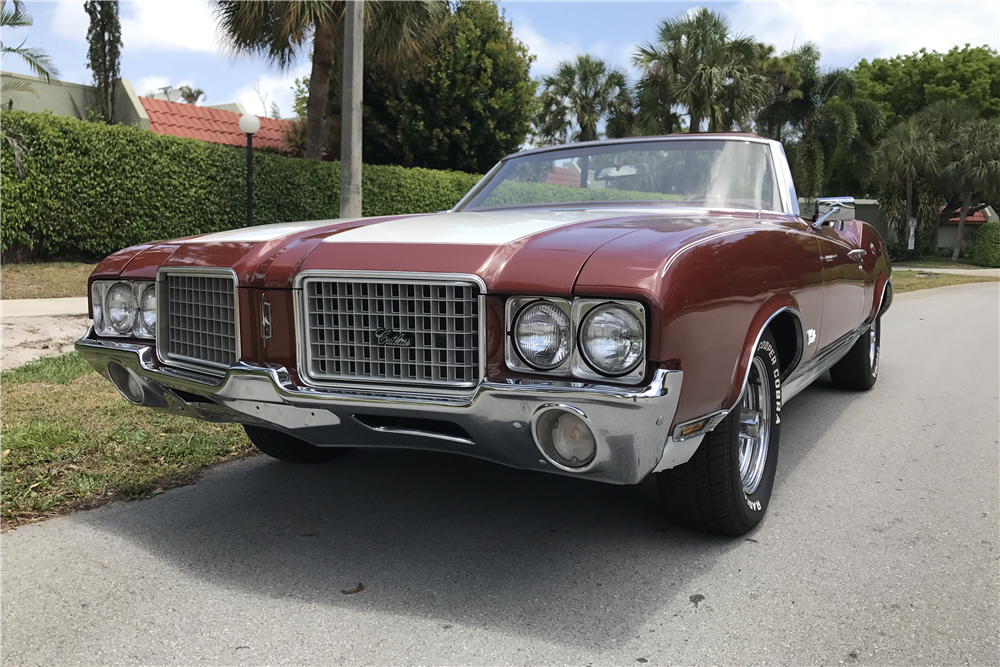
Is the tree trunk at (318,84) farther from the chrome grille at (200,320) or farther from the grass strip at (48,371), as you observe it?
the chrome grille at (200,320)

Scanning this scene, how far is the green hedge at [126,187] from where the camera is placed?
1212 centimetres

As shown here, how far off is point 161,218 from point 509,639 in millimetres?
13082

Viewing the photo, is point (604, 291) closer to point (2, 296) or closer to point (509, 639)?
point (509, 639)

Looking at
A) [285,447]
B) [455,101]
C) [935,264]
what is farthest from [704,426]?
[935,264]

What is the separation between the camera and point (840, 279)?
4.01 meters

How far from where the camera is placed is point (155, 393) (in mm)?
2986

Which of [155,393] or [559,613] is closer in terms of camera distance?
[559,613]

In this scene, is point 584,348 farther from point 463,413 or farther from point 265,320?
point 265,320

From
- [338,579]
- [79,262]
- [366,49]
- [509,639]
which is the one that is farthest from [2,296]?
[509,639]

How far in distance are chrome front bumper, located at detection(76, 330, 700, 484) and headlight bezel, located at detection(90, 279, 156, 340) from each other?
208 millimetres

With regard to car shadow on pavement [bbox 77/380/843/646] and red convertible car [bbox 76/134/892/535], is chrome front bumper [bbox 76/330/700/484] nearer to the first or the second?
red convertible car [bbox 76/134/892/535]

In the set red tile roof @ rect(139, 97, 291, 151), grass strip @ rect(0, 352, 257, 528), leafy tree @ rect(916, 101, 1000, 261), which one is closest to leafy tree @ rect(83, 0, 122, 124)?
red tile roof @ rect(139, 97, 291, 151)

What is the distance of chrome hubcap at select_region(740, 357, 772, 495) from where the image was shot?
3.07 m

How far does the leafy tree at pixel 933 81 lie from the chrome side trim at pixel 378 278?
43.7 metres
